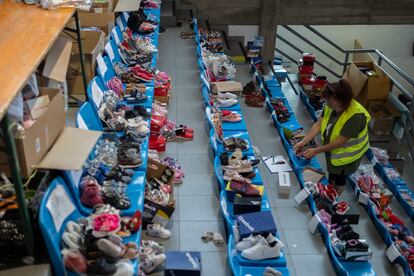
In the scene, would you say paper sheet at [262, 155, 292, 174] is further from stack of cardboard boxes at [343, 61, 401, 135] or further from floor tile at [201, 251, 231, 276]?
stack of cardboard boxes at [343, 61, 401, 135]

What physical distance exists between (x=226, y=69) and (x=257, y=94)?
663 millimetres

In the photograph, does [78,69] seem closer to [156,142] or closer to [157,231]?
[156,142]

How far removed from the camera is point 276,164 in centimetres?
640

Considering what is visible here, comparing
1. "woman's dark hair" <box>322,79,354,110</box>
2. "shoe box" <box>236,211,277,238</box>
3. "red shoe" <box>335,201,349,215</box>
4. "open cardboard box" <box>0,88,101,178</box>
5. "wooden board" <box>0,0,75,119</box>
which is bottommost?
"red shoe" <box>335,201,349,215</box>

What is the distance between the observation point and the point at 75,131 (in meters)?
3.75

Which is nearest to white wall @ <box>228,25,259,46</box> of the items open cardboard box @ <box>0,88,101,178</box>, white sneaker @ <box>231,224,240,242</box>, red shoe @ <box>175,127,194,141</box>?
red shoe @ <box>175,127,194,141</box>

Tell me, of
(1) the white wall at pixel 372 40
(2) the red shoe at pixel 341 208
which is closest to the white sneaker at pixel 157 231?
(2) the red shoe at pixel 341 208

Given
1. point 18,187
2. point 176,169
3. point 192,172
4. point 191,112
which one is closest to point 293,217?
point 192,172

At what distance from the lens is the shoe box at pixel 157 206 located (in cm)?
462

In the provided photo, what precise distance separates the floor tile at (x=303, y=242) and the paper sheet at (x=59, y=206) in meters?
2.41

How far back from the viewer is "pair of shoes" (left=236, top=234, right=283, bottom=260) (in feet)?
14.3

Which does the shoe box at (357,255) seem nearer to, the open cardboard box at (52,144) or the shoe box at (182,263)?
the shoe box at (182,263)

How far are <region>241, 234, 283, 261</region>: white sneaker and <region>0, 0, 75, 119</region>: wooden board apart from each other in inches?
95.0

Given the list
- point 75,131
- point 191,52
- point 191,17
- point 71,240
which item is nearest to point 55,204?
point 71,240
